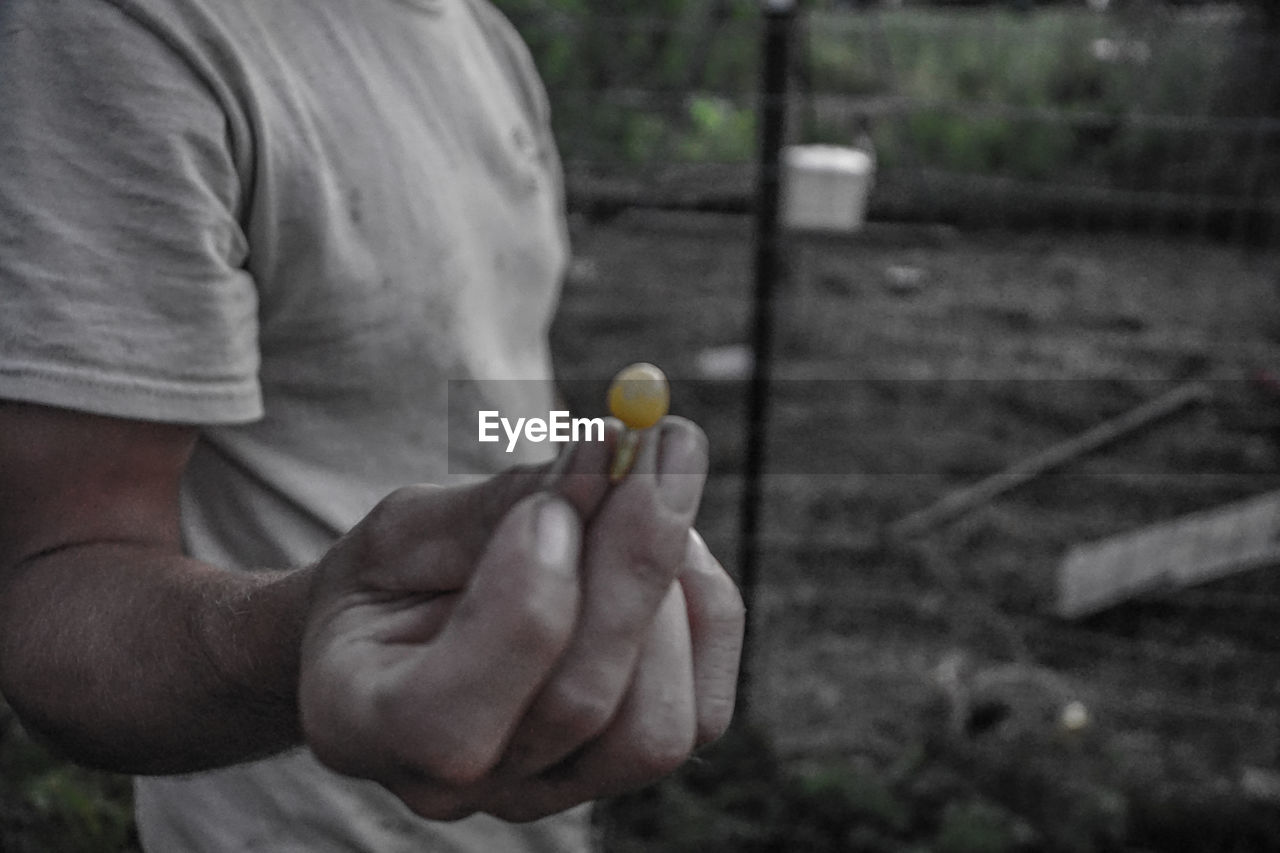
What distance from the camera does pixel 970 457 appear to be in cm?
468

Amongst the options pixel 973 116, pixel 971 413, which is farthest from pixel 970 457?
pixel 973 116

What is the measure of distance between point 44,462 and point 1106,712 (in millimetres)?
3110

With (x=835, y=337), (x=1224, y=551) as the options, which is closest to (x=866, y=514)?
(x=1224, y=551)

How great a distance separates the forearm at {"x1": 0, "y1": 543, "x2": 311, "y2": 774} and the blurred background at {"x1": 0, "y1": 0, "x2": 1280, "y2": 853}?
1.09m

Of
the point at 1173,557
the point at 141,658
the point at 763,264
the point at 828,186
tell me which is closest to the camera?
the point at 141,658

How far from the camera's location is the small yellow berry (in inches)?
24.8

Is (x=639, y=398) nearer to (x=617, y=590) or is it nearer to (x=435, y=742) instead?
(x=617, y=590)

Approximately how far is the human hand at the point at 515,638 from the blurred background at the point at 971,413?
4.61 feet

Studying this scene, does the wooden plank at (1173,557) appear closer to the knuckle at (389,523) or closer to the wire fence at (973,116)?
the wire fence at (973,116)

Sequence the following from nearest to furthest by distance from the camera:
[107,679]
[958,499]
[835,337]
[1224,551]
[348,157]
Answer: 1. [107,679]
2. [348,157]
3. [1224,551]
4. [958,499]
5. [835,337]

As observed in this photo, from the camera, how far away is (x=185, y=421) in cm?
91

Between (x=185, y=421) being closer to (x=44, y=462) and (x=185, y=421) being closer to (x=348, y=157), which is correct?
(x=44, y=462)

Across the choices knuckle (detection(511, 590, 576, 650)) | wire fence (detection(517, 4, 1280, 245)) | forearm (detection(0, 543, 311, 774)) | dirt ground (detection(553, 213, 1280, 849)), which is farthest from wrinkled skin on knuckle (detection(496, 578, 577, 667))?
wire fence (detection(517, 4, 1280, 245))

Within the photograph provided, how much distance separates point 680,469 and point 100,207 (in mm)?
538
